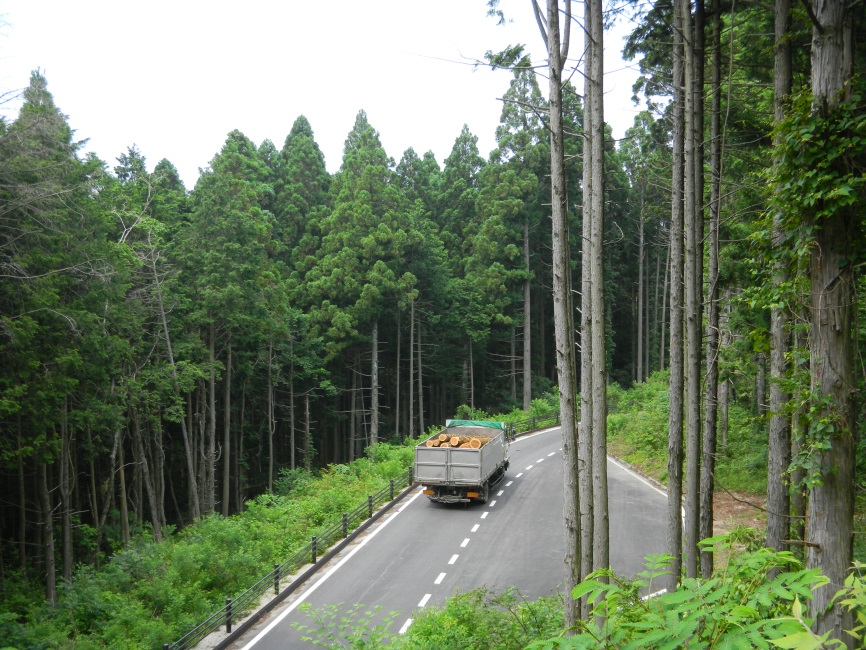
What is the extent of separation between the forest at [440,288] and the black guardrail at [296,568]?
744 centimetres

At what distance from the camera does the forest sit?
5160 millimetres

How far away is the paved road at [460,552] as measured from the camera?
13961 millimetres

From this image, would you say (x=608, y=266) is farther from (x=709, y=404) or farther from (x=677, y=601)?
(x=677, y=601)

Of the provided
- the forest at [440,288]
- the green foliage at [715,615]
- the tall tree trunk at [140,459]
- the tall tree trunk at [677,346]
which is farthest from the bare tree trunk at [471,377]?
the green foliage at [715,615]

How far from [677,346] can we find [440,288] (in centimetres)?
3222

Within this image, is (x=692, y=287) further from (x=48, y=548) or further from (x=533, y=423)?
(x=533, y=423)

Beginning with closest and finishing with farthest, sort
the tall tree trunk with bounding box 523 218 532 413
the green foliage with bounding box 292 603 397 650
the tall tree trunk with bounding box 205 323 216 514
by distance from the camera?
the green foliage with bounding box 292 603 397 650, the tall tree trunk with bounding box 205 323 216 514, the tall tree trunk with bounding box 523 218 532 413

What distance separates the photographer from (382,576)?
15383 millimetres

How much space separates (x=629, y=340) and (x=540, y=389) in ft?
48.2

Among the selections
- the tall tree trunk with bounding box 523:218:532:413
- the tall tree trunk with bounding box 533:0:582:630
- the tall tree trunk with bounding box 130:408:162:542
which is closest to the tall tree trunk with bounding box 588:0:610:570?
the tall tree trunk with bounding box 533:0:582:630

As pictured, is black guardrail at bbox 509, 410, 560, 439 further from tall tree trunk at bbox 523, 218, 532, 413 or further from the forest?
the forest

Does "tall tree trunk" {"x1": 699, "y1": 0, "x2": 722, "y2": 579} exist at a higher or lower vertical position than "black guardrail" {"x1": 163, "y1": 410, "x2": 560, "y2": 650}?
higher

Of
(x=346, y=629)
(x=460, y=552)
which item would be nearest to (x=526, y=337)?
(x=460, y=552)

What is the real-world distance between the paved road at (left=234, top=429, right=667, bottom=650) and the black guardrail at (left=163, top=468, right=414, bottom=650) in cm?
27
